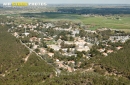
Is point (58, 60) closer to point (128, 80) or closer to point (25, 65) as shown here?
point (25, 65)

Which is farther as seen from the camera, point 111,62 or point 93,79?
point 111,62

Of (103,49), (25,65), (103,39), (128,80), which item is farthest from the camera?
(103,39)

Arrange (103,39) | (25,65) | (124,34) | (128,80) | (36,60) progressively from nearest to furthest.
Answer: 1. (128,80)
2. (25,65)
3. (36,60)
4. (103,39)
5. (124,34)

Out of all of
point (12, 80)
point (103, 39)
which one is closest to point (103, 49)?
point (103, 39)

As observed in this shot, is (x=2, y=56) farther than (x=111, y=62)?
Yes

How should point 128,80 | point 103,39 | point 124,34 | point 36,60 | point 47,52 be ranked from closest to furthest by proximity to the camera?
point 128,80
point 36,60
point 47,52
point 103,39
point 124,34

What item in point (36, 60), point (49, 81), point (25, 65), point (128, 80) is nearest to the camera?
point (49, 81)

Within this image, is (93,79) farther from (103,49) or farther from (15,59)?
(103,49)

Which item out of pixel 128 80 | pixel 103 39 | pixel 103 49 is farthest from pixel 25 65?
pixel 103 39
